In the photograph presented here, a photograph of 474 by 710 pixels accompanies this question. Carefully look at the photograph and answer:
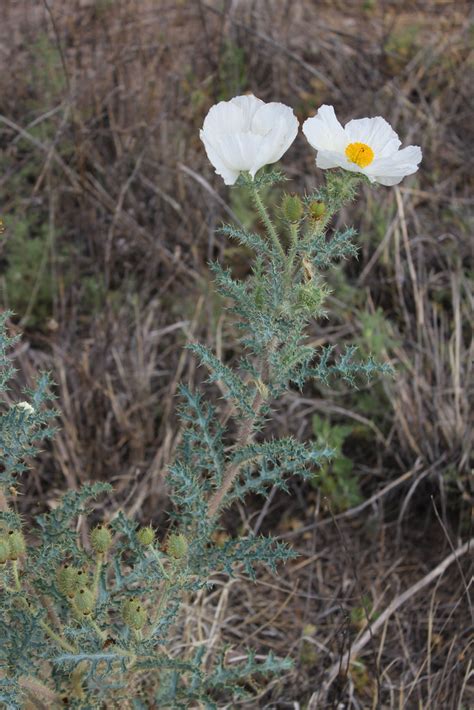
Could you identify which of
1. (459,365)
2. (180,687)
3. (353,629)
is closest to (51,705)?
(180,687)

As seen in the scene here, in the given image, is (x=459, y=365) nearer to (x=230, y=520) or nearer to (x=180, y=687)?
(x=230, y=520)

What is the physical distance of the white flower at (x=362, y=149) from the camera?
4.61 ft

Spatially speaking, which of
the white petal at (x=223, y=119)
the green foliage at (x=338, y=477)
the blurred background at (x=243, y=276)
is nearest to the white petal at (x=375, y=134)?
the white petal at (x=223, y=119)

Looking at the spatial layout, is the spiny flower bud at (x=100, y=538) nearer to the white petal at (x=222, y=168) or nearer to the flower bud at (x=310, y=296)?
the flower bud at (x=310, y=296)

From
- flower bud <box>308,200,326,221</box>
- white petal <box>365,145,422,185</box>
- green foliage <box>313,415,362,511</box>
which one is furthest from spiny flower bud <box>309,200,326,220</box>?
green foliage <box>313,415,362,511</box>

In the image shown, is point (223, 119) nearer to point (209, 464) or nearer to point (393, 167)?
point (393, 167)

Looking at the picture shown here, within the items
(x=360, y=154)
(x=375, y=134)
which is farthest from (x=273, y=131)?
(x=375, y=134)

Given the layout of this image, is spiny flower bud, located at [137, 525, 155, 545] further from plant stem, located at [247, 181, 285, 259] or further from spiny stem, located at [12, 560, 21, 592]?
plant stem, located at [247, 181, 285, 259]

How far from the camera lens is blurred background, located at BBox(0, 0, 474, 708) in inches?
91.0

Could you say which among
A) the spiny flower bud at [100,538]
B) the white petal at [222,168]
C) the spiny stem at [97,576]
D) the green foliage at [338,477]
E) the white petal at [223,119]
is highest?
the white petal at [223,119]

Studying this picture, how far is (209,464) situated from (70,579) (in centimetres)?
36

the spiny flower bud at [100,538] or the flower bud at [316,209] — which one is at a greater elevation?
the flower bud at [316,209]

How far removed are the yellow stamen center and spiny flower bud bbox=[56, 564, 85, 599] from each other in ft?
3.03

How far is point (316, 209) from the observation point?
1.40 meters
